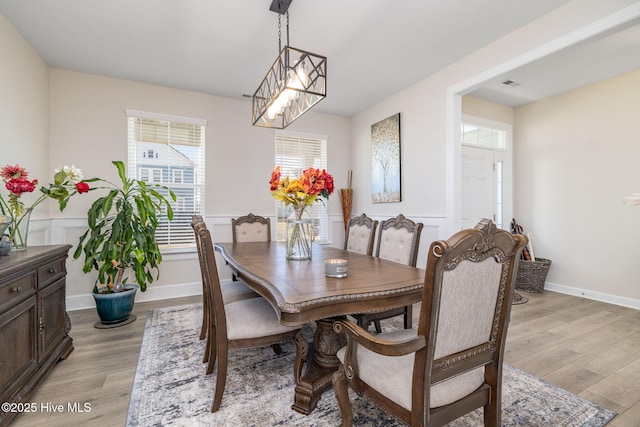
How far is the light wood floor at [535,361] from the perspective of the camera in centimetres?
167

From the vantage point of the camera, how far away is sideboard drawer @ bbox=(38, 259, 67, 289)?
1879mm

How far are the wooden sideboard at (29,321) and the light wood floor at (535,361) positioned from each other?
15 centimetres

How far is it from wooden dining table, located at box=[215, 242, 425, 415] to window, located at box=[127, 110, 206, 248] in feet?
7.20

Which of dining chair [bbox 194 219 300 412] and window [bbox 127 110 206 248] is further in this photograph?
window [bbox 127 110 206 248]

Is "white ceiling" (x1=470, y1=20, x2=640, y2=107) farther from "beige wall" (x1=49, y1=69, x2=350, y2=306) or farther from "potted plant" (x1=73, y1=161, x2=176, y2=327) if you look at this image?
"potted plant" (x1=73, y1=161, x2=176, y2=327)

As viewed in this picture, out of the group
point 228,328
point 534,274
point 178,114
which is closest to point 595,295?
point 534,274

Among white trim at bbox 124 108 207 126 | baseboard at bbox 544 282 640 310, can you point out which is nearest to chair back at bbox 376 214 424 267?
white trim at bbox 124 108 207 126

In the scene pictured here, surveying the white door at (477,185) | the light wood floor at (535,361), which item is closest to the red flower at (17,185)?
the light wood floor at (535,361)

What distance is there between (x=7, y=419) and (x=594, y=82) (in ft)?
20.2

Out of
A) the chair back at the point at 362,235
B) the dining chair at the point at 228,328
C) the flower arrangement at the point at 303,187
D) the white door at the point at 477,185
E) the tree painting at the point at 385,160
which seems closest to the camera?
the dining chair at the point at 228,328

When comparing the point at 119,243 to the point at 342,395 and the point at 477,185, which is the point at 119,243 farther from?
the point at 477,185

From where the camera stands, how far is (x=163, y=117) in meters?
3.80

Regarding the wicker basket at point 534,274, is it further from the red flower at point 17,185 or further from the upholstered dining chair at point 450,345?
the red flower at point 17,185

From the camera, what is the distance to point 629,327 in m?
2.78
